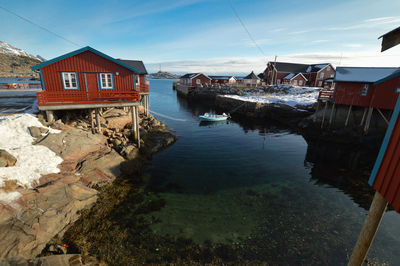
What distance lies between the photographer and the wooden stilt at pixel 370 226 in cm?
480

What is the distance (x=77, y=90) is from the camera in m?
17.6

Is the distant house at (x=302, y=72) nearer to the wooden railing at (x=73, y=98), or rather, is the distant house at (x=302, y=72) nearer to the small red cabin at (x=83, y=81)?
the small red cabin at (x=83, y=81)

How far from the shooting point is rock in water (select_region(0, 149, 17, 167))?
1016 centimetres

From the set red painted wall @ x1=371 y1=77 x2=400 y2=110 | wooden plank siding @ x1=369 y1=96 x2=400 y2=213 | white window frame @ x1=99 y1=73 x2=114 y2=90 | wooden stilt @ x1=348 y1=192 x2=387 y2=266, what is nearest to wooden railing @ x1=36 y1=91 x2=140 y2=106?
white window frame @ x1=99 y1=73 x2=114 y2=90

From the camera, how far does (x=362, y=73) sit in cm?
2562

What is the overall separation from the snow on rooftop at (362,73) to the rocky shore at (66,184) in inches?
1043

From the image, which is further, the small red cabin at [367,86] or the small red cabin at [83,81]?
the small red cabin at [367,86]

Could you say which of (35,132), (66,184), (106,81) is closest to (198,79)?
(106,81)

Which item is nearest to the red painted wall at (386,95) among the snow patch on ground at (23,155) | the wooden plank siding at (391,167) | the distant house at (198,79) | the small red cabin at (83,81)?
the wooden plank siding at (391,167)

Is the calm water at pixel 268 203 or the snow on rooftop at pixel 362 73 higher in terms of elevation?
the snow on rooftop at pixel 362 73

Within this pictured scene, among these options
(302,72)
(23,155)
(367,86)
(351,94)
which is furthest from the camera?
(302,72)

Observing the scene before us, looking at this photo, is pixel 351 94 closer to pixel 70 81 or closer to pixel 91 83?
pixel 91 83

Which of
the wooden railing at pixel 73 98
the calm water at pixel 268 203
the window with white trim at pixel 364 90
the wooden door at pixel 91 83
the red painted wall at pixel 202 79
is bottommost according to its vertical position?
the calm water at pixel 268 203

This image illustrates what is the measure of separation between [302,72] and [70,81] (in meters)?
73.4
